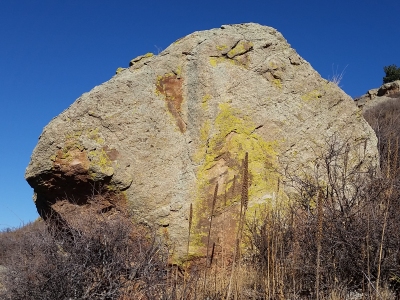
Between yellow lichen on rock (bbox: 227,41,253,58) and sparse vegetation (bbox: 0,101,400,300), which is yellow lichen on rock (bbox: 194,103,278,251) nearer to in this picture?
sparse vegetation (bbox: 0,101,400,300)

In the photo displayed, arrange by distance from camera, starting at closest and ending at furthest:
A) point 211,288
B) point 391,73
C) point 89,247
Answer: point 211,288, point 89,247, point 391,73

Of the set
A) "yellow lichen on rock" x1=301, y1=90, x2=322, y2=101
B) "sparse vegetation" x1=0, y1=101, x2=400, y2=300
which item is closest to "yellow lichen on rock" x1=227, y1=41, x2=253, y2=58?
"yellow lichen on rock" x1=301, y1=90, x2=322, y2=101

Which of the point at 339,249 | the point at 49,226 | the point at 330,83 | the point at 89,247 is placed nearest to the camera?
the point at 339,249

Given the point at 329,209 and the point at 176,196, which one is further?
the point at 176,196

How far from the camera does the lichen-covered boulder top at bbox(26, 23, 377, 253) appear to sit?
587 centimetres

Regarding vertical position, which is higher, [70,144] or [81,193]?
[70,144]

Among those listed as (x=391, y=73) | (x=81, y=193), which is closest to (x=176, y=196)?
(x=81, y=193)

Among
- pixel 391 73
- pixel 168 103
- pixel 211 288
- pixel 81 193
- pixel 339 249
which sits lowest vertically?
pixel 211 288

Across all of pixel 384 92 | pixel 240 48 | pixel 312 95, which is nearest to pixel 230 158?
pixel 312 95

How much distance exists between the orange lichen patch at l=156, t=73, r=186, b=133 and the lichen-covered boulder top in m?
0.01

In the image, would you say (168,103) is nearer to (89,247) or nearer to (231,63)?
(231,63)

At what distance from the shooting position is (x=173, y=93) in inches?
256

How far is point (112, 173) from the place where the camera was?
5.84m

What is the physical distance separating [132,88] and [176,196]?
5.49 ft
